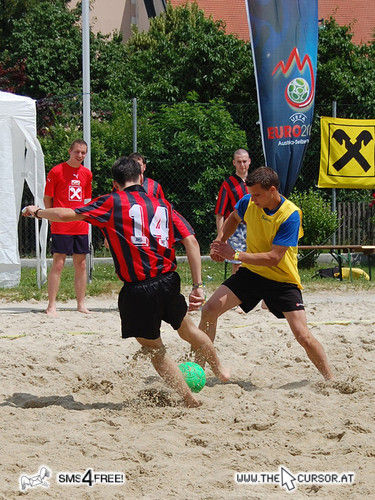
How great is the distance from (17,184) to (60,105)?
5.94 metres

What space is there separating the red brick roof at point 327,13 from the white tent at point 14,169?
23.5 meters

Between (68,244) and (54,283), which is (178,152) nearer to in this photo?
Answer: (68,244)

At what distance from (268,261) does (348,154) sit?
30.2 feet

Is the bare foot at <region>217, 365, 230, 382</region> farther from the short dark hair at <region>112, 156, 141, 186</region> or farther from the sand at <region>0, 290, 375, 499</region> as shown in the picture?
the short dark hair at <region>112, 156, 141, 186</region>

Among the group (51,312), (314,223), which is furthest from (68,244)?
(314,223)

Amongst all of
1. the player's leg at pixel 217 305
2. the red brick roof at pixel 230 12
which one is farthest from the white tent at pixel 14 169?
the red brick roof at pixel 230 12

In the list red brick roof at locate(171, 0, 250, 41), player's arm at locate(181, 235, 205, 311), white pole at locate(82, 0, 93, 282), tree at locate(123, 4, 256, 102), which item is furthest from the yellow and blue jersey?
red brick roof at locate(171, 0, 250, 41)

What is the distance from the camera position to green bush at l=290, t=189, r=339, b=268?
1419 centimetres

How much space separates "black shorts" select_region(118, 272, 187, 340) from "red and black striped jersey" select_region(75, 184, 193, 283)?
2.4 inches

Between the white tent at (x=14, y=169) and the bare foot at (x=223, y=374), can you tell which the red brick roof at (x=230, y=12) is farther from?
the bare foot at (x=223, y=374)

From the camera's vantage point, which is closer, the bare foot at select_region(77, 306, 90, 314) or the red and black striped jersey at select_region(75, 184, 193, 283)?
the red and black striped jersey at select_region(75, 184, 193, 283)

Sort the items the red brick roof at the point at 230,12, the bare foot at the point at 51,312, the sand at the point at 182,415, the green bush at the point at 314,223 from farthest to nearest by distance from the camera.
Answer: the red brick roof at the point at 230,12
the green bush at the point at 314,223
the bare foot at the point at 51,312
the sand at the point at 182,415

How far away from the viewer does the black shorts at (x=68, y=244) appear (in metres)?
9.21

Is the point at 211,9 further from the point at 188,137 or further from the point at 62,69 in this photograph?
the point at 188,137
